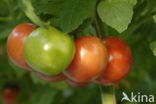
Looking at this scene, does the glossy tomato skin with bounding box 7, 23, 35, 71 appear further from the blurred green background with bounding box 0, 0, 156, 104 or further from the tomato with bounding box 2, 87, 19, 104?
the tomato with bounding box 2, 87, 19, 104

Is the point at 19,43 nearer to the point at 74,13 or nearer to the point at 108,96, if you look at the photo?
the point at 74,13

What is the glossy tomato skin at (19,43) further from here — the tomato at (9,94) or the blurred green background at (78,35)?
the tomato at (9,94)

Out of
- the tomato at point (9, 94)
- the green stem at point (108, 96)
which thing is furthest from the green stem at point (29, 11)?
the tomato at point (9, 94)

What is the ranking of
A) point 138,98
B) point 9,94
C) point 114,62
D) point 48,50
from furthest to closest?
1. point 9,94
2. point 138,98
3. point 114,62
4. point 48,50

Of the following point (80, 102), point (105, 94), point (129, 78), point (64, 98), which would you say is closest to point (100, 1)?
point (105, 94)

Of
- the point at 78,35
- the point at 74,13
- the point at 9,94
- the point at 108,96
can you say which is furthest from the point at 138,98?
the point at 9,94

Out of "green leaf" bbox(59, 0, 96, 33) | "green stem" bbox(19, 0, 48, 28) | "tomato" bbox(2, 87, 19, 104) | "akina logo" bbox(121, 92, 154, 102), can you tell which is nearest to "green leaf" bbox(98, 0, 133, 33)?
"green leaf" bbox(59, 0, 96, 33)
